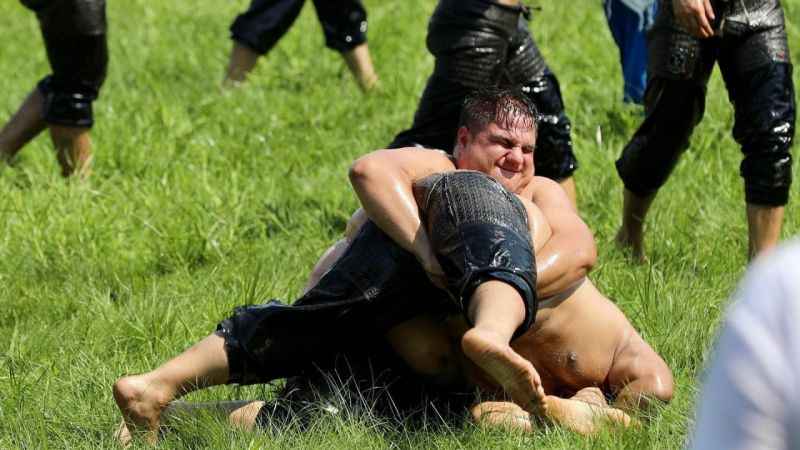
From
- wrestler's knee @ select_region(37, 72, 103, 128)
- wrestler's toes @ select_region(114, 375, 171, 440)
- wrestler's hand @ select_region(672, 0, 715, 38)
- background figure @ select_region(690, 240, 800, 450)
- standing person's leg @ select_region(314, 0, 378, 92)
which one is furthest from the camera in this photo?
standing person's leg @ select_region(314, 0, 378, 92)

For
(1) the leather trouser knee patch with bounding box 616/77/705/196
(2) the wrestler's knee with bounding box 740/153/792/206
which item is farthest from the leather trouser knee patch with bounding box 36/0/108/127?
(2) the wrestler's knee with bounding box 740/153/792/206

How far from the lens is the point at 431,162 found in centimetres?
364

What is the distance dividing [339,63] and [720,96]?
6.73ft

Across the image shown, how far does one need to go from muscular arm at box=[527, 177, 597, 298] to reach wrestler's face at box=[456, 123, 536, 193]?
120mm

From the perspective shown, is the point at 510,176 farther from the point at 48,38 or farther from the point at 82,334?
the point at 48,38

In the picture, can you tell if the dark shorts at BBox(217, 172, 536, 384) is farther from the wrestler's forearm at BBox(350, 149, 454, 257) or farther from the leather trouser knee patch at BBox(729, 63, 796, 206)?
the leather trouser knee patch at BBox(729, 63, 796, 206)

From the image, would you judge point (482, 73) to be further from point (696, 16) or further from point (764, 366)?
point (764, 366)

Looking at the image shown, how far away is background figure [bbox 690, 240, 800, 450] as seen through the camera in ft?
4.69

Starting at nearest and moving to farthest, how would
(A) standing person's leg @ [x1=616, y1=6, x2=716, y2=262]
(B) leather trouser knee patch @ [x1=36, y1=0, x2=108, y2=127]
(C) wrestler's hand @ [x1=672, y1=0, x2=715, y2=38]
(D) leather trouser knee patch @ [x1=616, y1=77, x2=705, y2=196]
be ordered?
(C) wrestler's hand @ [x1=672, y1=0, x2=715, y2=38] < (A) standing person's leg @ [x1=616, y1=6, x2=716, y2=262] < (D) leather trouser knee patch @ [x1=616, y1=77, x2=705, y2=196] < (B) leather trouser knee patch @ [x1=36, y1=0, x2=108, y2=127]

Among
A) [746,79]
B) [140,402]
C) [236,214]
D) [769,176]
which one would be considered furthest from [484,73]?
[140,402]

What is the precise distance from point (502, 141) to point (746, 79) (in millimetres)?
1188

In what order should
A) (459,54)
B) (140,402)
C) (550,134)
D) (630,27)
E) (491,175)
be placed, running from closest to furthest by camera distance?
(140,402) < (491,175) < (459,54) < (550,134) < (630,27)

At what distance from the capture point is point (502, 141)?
369 cm

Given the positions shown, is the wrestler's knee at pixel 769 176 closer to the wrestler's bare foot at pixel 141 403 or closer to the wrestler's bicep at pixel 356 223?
the wrestler's bicep at pixel 356 223
